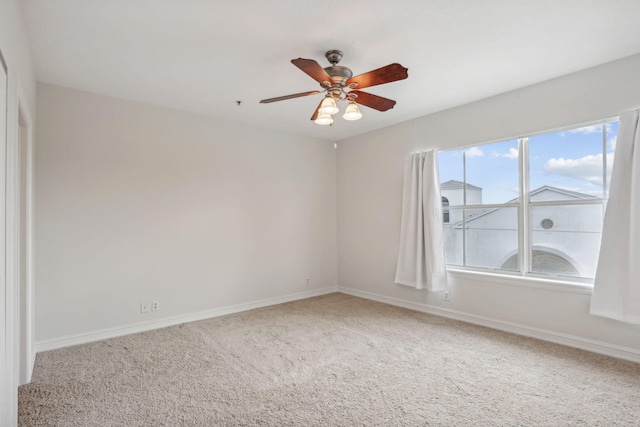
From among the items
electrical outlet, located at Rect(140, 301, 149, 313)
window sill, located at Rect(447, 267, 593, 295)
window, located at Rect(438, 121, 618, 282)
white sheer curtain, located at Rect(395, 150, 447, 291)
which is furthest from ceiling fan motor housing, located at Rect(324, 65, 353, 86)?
electrical outlet, located at Rect(140, 301, 149, 313)

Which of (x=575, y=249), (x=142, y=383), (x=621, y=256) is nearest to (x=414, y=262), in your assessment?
(x=575, y=249)

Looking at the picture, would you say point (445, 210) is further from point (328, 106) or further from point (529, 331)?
point (328, 106)

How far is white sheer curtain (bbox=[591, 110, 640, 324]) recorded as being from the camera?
2.75 meters

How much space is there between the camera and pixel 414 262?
4.43 m

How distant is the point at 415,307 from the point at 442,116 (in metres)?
2.52

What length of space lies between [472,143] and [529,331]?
2.14 m

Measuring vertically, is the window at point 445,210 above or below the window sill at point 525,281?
above

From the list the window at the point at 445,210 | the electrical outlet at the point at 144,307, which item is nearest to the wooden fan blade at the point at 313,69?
the window at the point at 445,210

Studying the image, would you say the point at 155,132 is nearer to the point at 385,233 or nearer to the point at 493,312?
the point at 385,233

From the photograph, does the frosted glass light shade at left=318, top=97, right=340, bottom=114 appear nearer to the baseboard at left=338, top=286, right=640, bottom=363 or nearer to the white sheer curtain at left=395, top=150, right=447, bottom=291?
the white sheer curtain at left=395, top=150, right=447, bottom=291

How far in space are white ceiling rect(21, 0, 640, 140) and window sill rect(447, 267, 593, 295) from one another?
1997 mm

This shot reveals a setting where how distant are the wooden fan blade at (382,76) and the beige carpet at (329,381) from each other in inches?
89.2

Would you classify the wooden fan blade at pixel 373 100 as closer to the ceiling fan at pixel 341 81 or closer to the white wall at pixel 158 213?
the ceiling fan at pixel 341 81

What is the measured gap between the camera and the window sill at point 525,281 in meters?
3.15
